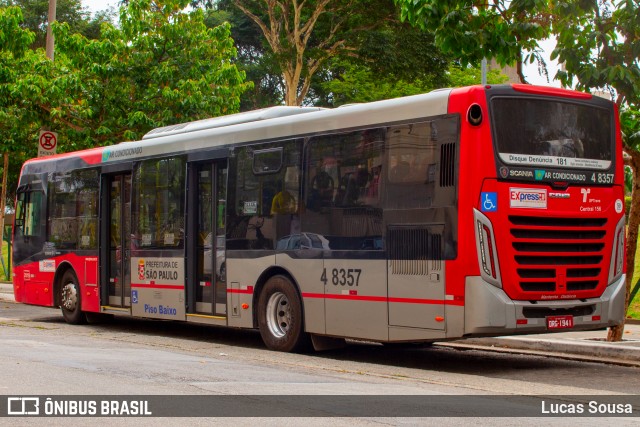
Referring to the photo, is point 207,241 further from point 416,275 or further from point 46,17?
point 46,17

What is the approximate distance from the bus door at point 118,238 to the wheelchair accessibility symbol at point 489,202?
7.94m

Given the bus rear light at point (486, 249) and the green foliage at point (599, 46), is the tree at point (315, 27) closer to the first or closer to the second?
the green foliage at point (599, 46)

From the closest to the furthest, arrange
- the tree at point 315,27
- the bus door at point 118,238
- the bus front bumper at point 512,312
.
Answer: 1. the bus front bumper at point 512,312
2. the bus door at point 118,238
3. the tree at point 315,27

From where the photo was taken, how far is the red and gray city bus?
11141 mm

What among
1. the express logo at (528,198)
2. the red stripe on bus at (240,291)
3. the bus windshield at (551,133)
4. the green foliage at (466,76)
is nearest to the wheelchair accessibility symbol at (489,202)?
the express logo at (528,198)

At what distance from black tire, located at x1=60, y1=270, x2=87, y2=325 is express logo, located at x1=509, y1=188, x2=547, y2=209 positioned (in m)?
9.89

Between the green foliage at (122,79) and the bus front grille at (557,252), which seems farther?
the green foliage at (122,79)

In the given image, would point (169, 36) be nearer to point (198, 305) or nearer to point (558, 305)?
point (198, 305)

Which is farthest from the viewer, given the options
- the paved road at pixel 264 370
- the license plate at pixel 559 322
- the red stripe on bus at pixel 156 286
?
the red stripe on bus at pixel 156 286

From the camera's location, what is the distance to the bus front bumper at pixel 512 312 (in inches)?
429

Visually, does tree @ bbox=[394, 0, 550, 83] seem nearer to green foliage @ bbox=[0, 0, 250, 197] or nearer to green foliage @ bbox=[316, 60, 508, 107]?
green foliage @ bbox=[0, 0, 250, 197]

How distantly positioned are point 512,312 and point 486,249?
0.76m

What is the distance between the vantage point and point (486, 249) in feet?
36.1

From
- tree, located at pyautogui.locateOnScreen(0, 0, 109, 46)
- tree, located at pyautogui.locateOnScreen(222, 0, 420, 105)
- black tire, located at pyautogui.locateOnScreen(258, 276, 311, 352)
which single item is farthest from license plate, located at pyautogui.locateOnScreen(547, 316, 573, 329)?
tree, located at pyautogui.locateOnScreen(0, 0, 109, 46)
